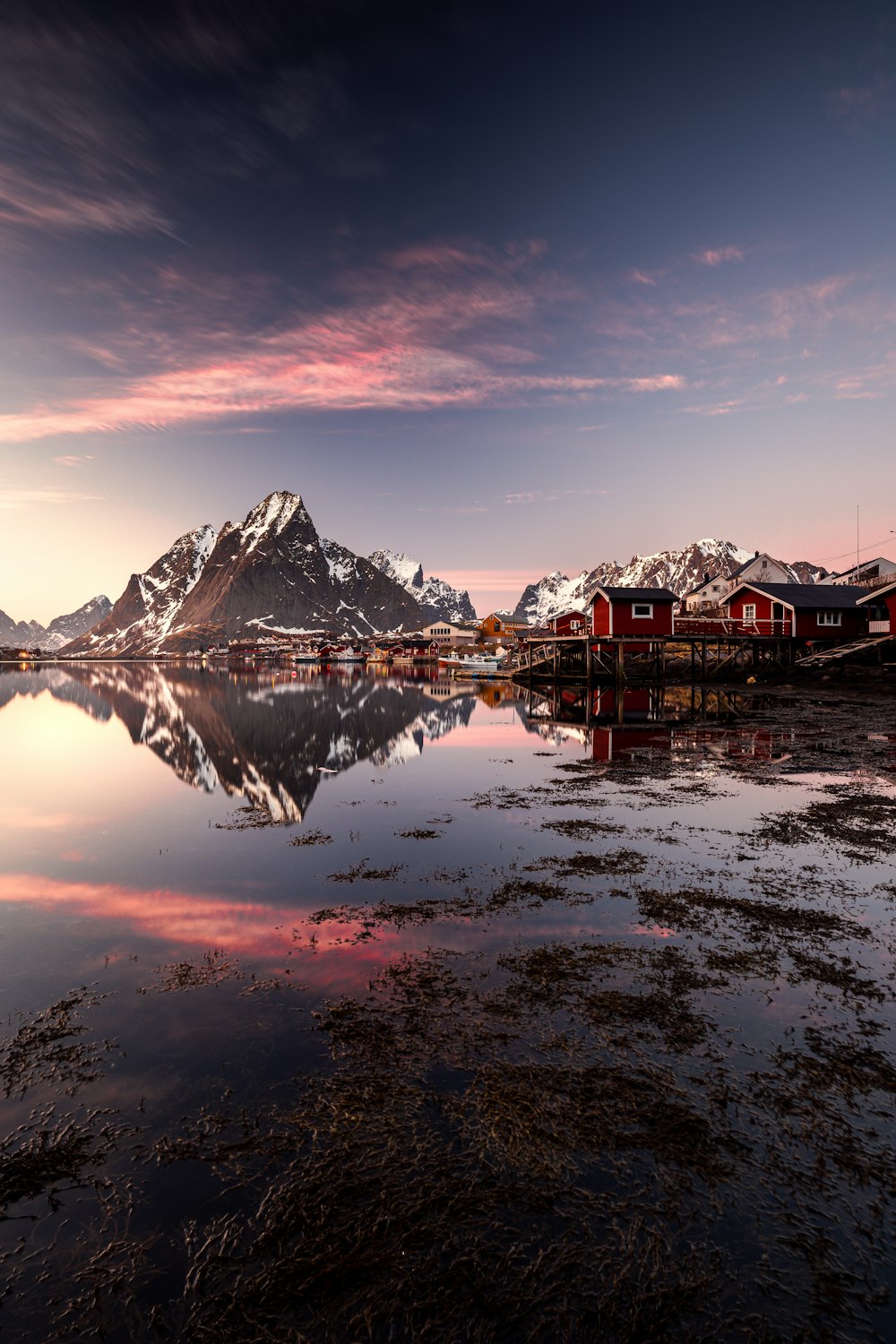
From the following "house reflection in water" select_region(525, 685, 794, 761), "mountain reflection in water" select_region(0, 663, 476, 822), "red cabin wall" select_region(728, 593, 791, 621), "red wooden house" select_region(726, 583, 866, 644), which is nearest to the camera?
"mountain reflection in water" select_region(0, 663, 476, 822)

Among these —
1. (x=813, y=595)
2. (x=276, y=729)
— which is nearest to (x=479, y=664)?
(x=813, y=595)

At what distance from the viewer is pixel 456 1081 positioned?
22.1 ft

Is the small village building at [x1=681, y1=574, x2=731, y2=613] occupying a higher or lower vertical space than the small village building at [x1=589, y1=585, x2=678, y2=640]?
higher

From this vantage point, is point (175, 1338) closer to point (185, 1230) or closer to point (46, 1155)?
point (185, 1230)

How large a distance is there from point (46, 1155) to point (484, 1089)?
427cm

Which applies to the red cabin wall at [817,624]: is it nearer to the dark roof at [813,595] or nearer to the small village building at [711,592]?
the dark roof at [813,595]

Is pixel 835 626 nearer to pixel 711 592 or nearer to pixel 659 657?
pixel 659 657

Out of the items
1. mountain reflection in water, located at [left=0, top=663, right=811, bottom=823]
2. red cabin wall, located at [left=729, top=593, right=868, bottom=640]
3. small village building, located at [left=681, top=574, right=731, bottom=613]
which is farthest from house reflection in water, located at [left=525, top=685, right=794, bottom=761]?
small village building, located at [left=681, top=574, right=731, bottom=613]

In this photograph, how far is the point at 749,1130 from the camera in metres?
5.88

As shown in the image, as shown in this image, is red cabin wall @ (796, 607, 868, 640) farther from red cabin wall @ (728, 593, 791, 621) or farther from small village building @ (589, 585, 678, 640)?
small village building @ (589, 585, 678, 640)

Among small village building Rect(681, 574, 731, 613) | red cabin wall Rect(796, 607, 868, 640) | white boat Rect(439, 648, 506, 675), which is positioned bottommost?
white boat Rect(439, 648, 506, 675)

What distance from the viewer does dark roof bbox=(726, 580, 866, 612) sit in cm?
6488

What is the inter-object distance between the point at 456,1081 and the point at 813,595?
7356cm

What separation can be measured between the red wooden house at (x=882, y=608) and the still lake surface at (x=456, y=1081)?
2145 inches
